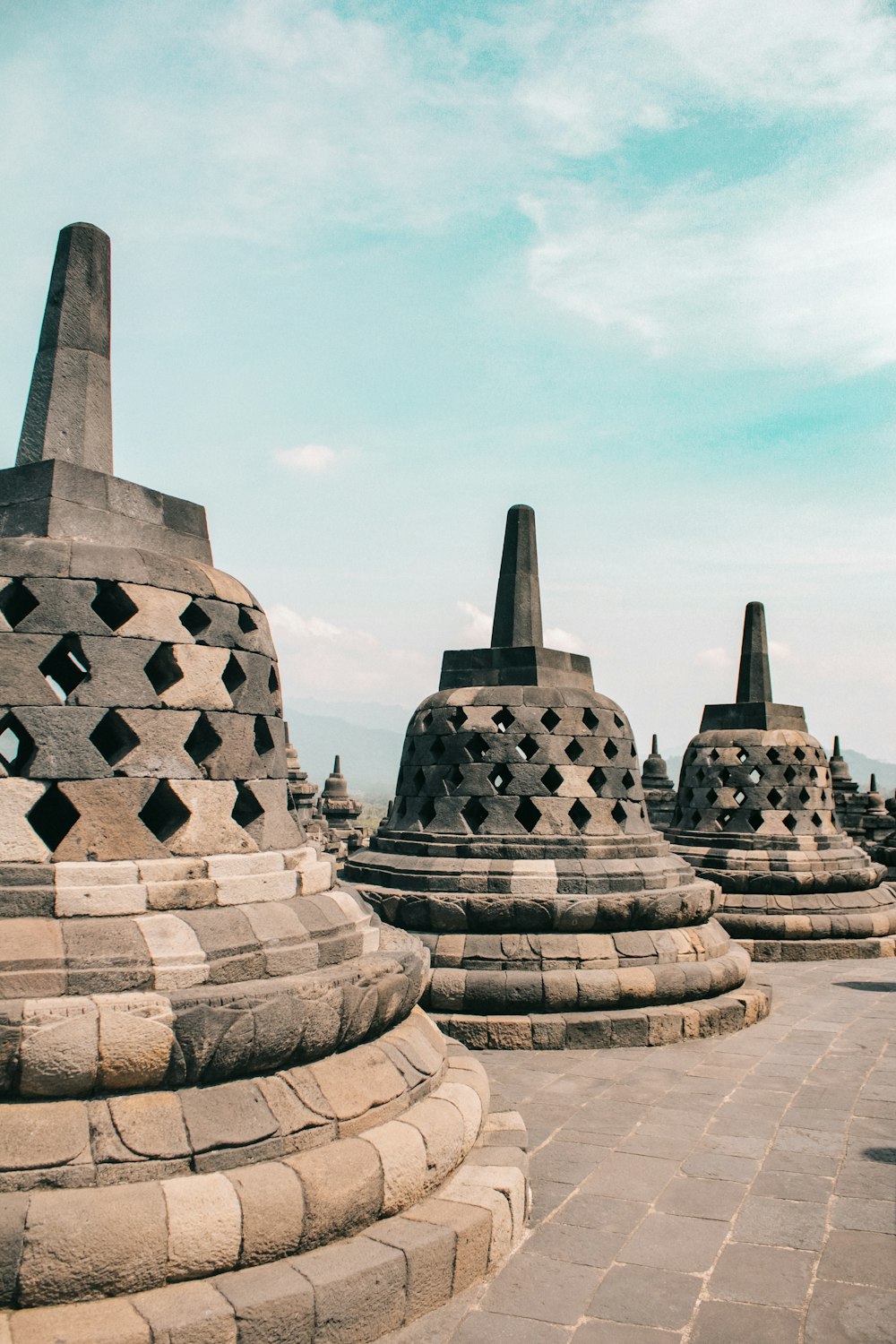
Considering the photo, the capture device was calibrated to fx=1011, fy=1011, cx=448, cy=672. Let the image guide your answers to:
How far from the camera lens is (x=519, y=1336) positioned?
3.15 m

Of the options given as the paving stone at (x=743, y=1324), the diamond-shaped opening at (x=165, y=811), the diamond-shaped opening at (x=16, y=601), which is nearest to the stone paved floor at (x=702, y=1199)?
the paving stone at (x=743, y=1324)

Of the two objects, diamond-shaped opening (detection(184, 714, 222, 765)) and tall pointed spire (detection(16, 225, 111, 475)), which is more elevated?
tall pointed spire (detection(16, 225, 111, 475))

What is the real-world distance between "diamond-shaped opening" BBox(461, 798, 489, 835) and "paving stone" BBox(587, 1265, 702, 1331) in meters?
Result: 4.53

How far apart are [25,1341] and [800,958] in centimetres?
965

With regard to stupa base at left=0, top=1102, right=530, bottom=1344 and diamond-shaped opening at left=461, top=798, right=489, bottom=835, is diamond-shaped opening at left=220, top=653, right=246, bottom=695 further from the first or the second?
diamond-shaped opening at left=461, top=798, right=489, bottom=835

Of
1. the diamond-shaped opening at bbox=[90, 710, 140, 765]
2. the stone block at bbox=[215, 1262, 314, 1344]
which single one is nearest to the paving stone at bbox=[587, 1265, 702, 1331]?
the stone block at bbox=[215, 1262, 314, 1344]

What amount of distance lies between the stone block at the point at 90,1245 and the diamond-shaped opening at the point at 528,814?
5.34 meters

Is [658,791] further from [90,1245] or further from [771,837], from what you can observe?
[90,1245]

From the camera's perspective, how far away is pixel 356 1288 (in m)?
3.00

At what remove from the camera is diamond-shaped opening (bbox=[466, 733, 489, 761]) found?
823 centimetres

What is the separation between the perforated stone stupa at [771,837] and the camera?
432 inches

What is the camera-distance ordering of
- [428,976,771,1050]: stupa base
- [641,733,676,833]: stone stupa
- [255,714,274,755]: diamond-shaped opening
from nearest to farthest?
1. [255,714,274,755]: diamond-shaped opening
2. [428,976,771,1050]: stupa base
3. [641,733,676,833]: stone stupa

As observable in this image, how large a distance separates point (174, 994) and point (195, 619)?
4.99ft

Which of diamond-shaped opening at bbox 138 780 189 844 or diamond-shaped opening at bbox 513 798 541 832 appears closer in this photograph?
diamond-shaped opening at bbox 138 780 189 844
